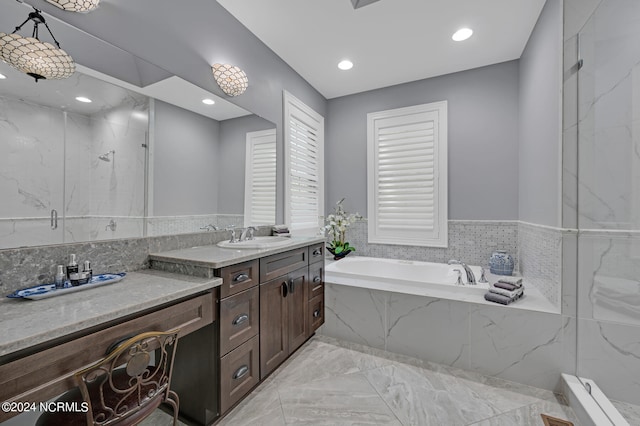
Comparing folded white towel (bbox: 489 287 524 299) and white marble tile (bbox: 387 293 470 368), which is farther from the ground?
folded white towel (bbox: 489 287 524 299)

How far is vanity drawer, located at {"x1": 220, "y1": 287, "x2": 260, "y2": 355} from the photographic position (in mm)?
1426

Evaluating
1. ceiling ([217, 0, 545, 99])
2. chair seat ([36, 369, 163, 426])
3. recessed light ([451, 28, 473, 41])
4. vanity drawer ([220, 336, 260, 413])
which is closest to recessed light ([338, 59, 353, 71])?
ceiling ([217, 0, 545, 99])

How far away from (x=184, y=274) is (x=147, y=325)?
41cm

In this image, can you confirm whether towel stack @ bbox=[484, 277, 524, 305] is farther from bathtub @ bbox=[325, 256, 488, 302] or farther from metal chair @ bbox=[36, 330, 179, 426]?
metal chair @ bbox=[36, 330, 179, 426]

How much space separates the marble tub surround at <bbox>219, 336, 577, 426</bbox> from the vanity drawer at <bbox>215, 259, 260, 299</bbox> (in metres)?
0.75

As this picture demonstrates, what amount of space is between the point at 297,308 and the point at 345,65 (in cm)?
250

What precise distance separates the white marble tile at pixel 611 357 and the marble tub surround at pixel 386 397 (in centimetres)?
27

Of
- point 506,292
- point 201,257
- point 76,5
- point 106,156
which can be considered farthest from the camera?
point 506,292

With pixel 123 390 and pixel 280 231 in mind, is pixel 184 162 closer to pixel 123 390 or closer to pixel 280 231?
pixel 280 231

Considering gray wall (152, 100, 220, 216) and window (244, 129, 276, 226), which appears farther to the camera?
window (244, 129, 276, 226)

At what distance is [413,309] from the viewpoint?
2.16 metres

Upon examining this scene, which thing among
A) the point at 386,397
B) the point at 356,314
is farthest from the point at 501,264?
the point at 386,397

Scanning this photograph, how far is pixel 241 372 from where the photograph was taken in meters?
1.55

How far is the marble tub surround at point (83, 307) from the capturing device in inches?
30.0
